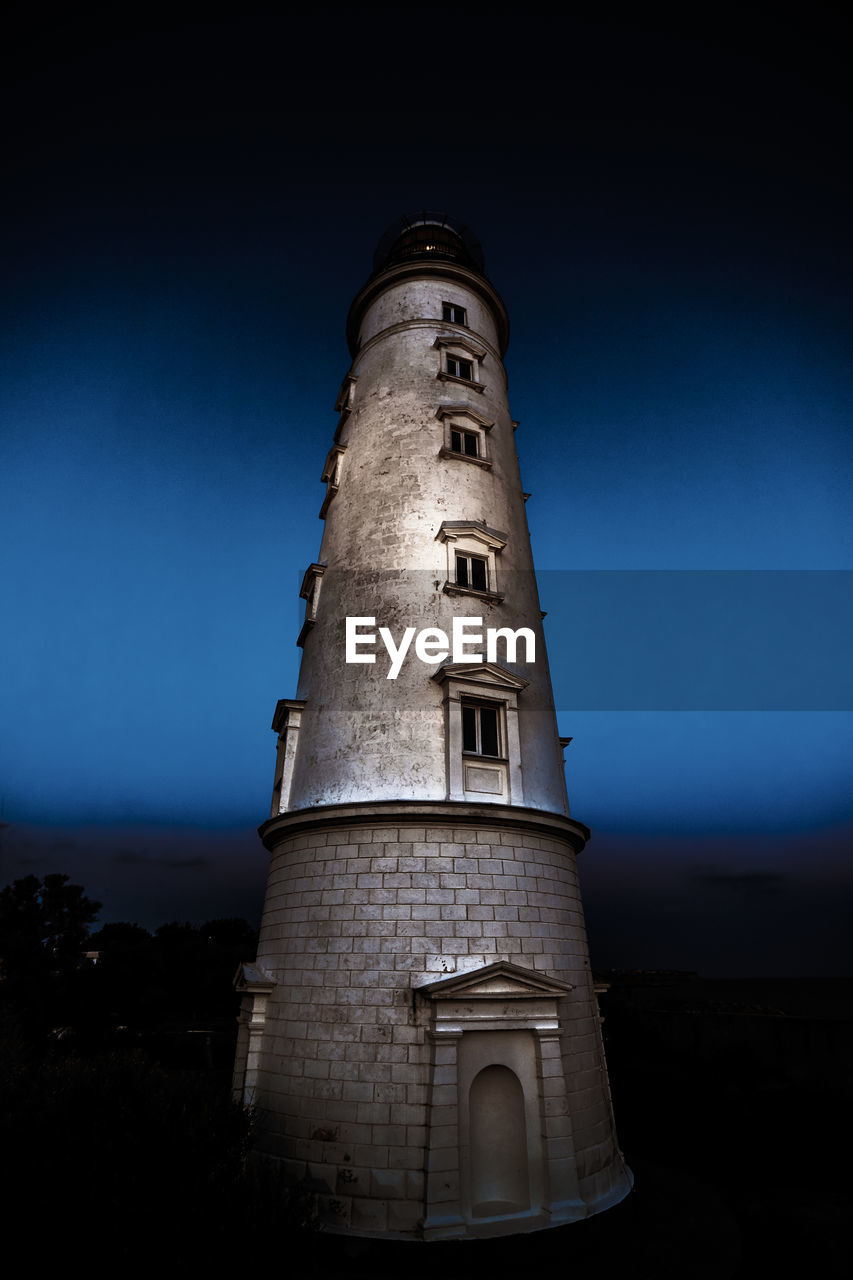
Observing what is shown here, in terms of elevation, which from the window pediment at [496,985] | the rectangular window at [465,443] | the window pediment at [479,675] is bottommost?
the window pediment at [496,985]

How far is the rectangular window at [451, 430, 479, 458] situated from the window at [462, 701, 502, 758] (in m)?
8.40

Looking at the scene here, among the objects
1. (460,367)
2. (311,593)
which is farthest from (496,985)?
(460,367)

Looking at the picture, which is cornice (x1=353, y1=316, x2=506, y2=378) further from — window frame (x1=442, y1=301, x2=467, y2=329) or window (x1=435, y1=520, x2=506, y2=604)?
window (x1=435, y1=520, x2=506, y2=604)

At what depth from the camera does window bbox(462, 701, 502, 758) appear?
1606cm

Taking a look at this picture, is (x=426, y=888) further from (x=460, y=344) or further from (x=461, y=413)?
(x=460, y=344)

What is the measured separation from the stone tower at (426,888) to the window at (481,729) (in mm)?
49

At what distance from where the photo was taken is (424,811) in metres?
14.4

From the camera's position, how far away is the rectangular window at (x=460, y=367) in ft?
73.4

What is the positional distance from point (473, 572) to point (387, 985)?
10.7 meters

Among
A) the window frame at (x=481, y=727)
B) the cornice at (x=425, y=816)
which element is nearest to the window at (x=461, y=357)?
the window frame at (x=481, y=727)

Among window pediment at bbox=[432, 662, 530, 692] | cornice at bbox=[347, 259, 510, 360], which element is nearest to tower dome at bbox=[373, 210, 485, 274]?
cornice at bbox=[347, 259, 510, 360]

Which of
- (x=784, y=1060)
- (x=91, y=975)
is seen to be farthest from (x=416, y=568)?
(x=91, y=975)

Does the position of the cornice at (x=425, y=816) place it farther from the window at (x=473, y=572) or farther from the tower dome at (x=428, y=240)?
the tower dome at (x=428, y=240)

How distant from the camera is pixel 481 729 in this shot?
16.4 m
